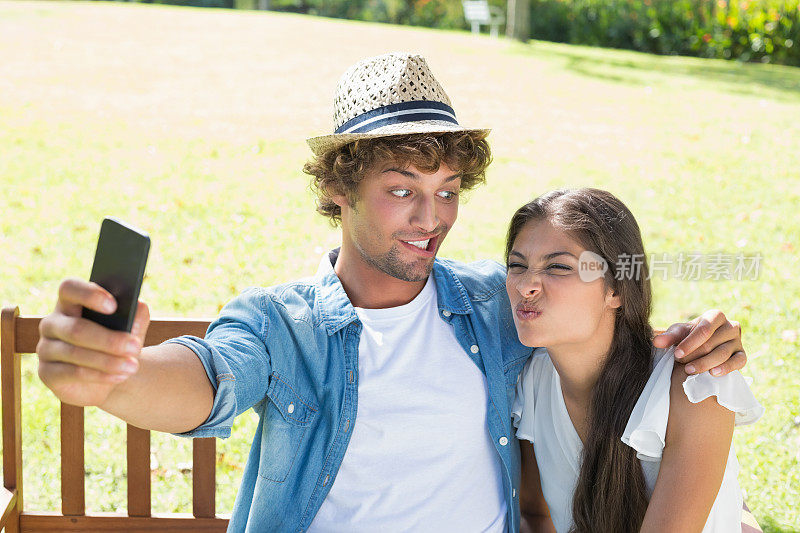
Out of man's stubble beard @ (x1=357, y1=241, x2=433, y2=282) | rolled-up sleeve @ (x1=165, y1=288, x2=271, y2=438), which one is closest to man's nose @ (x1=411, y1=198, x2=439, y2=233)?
man's stubble beard @ (x1=357, y1=241, x2=433, y2=282)

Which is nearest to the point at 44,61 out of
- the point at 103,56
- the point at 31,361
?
the point at 103,56

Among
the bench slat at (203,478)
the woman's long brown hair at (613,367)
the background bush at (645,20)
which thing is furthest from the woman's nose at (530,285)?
the background bush at (645,20)

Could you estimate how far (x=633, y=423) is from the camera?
2.37m

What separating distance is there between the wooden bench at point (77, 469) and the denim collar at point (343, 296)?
0.48m

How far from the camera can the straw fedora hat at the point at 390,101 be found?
2598 millimetres

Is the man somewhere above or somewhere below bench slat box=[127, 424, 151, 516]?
above

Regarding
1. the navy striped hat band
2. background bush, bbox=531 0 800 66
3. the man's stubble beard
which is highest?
background bush, bbox=531 0 800 66

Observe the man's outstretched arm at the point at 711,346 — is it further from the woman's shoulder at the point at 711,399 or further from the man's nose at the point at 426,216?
the man's nose at the point at 426,216

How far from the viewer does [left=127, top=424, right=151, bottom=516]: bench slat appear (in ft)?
9.58

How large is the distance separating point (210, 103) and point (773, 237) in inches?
261

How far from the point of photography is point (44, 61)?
1170cm

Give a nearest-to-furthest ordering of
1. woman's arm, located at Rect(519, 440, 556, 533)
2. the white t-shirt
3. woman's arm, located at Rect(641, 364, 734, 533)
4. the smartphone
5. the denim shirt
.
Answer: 1. the smartphone
2. woman's arm, located at Rect(641, 364, 734, 533)
3. the denim shirt
4. the white t-shirt
5. woman's arm, located at Rect(519, 440, 556, 533)

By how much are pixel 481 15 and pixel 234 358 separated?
1746cm

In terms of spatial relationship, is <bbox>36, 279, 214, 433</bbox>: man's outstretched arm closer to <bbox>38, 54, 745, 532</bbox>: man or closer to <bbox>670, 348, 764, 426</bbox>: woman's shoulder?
<bbox>38, 54, 745, 532</bbox>: man
